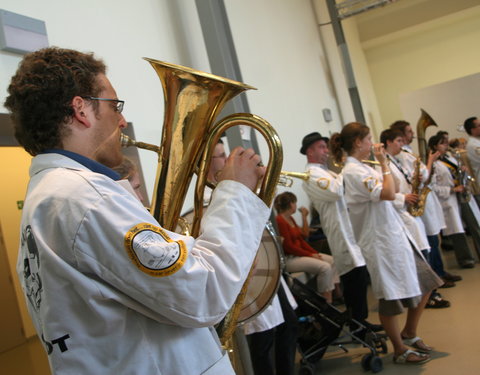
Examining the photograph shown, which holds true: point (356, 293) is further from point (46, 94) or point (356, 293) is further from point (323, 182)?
point (46, 94)

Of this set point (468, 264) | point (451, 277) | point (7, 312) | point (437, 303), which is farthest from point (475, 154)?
point (7, 312)

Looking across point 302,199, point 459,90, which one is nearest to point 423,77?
point 459,90

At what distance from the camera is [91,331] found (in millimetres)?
1045

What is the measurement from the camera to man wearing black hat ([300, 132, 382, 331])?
402 centimetres

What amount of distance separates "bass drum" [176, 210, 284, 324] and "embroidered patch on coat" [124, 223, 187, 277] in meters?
0.93

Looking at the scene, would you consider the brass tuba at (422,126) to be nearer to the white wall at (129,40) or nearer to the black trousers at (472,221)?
the black trousers at (472,221)

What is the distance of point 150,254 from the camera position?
1.01 meters

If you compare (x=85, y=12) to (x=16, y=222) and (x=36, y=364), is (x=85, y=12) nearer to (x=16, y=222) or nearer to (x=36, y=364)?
(x=16, y=222)

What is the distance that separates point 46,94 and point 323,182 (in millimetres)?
3177

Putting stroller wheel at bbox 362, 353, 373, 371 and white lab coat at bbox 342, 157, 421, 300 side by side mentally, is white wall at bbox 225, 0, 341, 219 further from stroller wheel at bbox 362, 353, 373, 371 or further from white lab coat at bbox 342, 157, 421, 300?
stroller wheel at bbox 362, 353, 373, 371

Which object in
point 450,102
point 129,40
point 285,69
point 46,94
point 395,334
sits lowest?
point 395,334

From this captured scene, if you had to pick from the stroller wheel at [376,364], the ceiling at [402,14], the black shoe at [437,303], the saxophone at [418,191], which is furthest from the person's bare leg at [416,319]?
the ceiling at [402,14]

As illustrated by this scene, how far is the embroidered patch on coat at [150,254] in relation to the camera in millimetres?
1012

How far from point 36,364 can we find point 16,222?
124 centimetres
